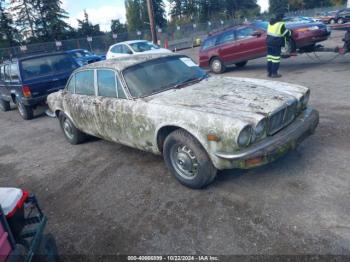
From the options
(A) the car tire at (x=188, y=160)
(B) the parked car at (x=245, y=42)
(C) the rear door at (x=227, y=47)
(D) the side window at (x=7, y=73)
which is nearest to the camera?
(A) the car tire at (x=188, y=160)

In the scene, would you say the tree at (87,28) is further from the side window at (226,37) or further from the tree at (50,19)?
the side window at (226,37)

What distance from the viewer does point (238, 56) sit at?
11594 mm

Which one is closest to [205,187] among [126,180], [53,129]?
[126,180]

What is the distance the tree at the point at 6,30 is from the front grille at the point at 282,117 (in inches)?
1729

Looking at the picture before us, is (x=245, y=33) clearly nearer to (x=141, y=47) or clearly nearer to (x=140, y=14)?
(x=141, y=47)

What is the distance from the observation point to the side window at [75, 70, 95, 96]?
5144 millimetres

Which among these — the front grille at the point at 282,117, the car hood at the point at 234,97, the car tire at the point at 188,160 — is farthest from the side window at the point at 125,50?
the front grille at the point at 282,117

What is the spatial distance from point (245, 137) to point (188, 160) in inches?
32.1

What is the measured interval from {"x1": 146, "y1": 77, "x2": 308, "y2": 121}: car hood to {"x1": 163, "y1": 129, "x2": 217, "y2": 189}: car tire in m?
0.40

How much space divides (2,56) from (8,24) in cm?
2089

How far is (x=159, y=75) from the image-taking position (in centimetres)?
461

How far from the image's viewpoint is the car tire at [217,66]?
12.2m

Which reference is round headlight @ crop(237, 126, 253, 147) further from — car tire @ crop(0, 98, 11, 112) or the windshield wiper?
car tire @ crop(0, 98, 11, 112)

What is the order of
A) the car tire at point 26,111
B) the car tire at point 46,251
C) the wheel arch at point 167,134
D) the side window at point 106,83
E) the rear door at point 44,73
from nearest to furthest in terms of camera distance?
1. the car tire at point 46,251
2. the wheel arch at point 167,134
3. the side window at point 106,83
4. the rear door at point 44,73
5. the car tire at point 26,111
